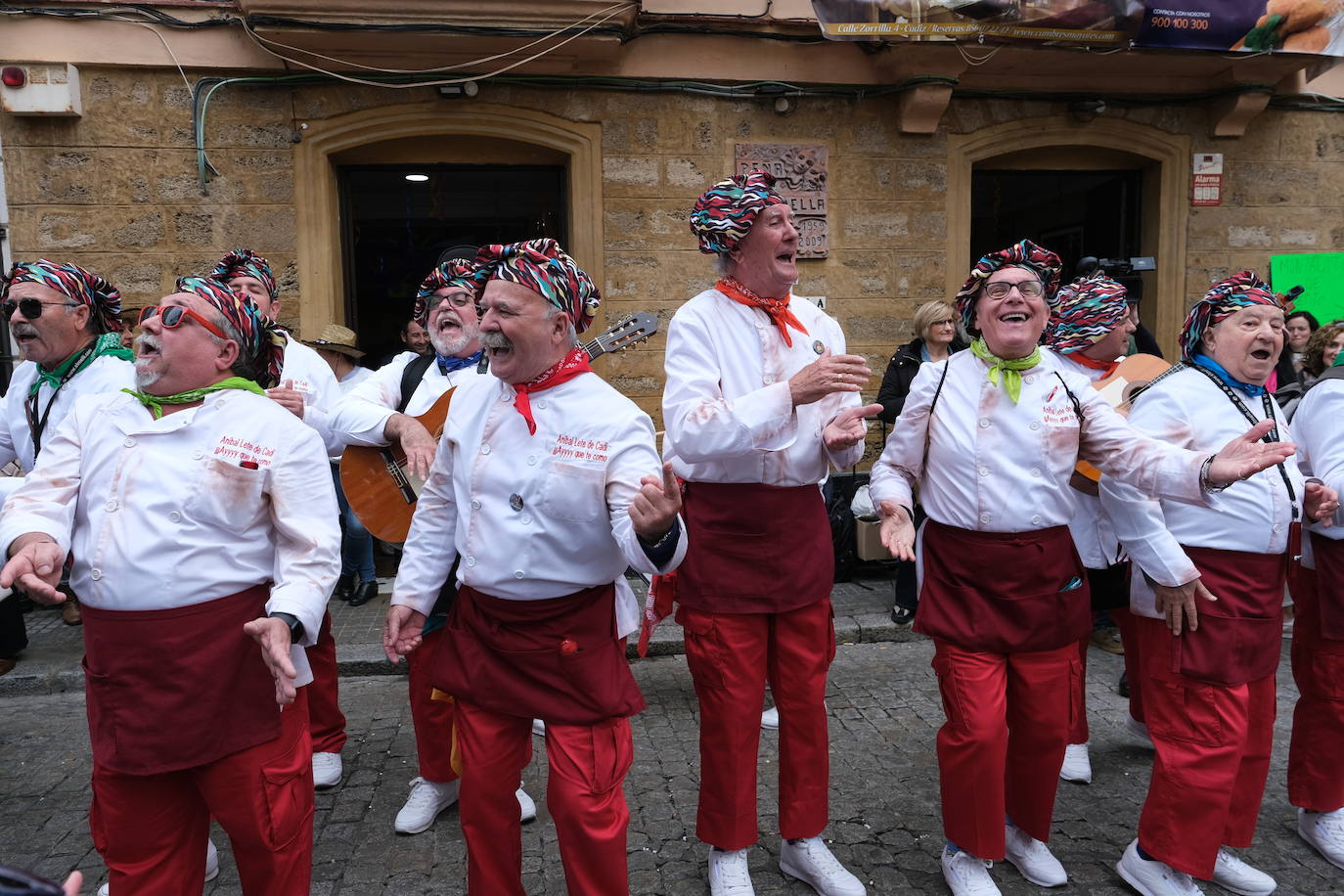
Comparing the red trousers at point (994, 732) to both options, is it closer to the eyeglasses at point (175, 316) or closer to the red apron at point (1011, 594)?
the red apron at point (1011, 594)

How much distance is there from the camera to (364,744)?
15.1ft

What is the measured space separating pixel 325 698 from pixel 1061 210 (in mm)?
8445

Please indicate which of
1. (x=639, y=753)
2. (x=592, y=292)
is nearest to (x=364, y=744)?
(x=639, y=753)

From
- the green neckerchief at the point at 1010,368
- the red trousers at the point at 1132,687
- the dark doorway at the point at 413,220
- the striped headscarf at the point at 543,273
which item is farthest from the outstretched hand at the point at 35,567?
the dark doorway at the point at 413,220

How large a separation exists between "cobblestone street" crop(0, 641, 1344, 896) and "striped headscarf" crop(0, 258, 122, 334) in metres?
2.01

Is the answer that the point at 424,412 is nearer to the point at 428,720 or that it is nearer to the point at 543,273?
the point at 428,720

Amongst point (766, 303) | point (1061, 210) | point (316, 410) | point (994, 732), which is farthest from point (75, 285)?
point (1061, 210)

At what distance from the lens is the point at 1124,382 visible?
4582 mm

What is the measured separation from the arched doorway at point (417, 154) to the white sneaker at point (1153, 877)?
19.0 feet

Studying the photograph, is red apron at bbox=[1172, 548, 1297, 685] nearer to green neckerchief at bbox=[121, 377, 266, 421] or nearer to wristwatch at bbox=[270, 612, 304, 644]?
wristwatch at bbox=[270, 612, 304, 644]

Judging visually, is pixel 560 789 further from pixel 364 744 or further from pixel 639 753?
pixel 364 744

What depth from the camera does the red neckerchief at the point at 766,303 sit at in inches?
126

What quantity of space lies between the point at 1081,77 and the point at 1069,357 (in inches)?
191

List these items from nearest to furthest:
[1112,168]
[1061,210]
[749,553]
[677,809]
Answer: [749,553] < [677,809] < [1112,168] < [1061,210]
